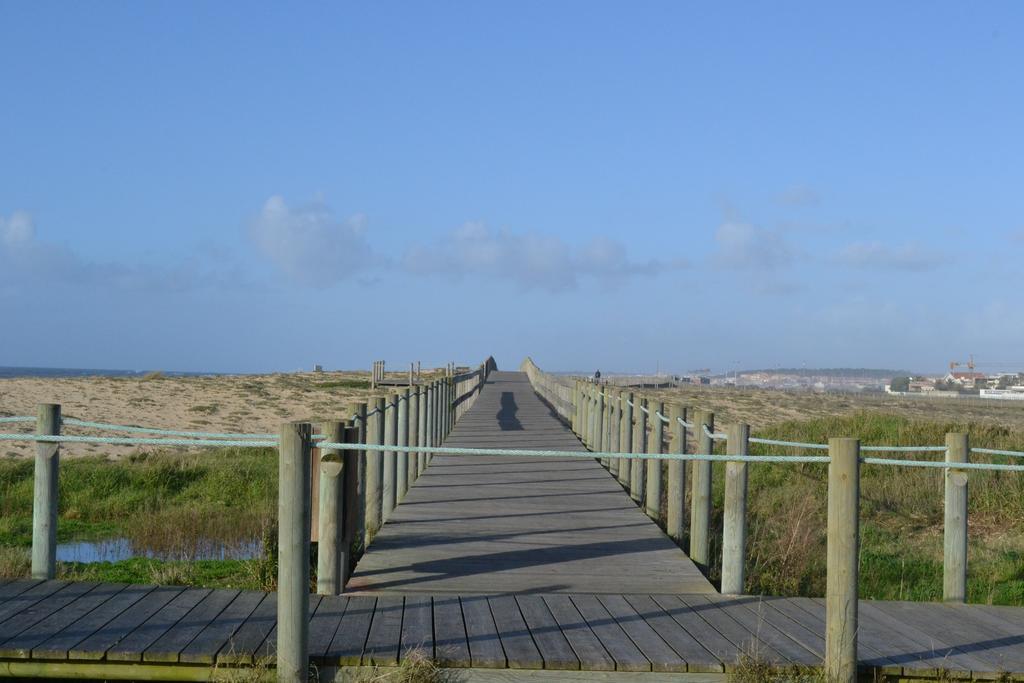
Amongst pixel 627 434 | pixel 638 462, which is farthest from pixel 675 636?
pixel 627 434

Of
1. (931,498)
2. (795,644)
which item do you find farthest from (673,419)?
(931,498)

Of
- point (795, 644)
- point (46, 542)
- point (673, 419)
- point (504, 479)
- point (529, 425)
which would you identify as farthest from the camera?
point (529, 425)

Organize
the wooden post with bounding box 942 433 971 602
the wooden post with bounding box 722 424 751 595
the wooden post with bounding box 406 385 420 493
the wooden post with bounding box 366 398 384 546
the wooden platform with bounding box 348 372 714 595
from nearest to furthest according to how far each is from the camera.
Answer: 1. the wooden post with bounding box 942 433 971 602
2. the wooden post with bounding box 722 424 751 595
3. the wooden platform with bounding box 348 372 714 595
4. the wooden post with bounding box 366 398 384 546
5. the wooden post with bounding box 406 385 420 493

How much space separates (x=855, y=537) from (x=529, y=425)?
55.4 feet

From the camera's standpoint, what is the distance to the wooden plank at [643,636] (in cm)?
553

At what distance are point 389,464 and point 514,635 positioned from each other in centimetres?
496

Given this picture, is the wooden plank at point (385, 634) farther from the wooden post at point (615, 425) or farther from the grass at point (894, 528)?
the wooden post at point (615, 425)

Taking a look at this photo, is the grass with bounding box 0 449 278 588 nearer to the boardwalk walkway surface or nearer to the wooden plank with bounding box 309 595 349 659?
the boardwalk walkway surface

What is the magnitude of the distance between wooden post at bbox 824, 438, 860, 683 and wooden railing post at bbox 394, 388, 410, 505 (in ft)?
20.3

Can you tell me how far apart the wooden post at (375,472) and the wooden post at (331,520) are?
2.15 m

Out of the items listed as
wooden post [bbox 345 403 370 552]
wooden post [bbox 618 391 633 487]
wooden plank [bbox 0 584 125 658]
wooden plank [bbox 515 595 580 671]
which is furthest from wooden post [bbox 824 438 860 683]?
wooden post [bbox 618 391 633 487]

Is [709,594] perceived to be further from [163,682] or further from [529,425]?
[529,425]

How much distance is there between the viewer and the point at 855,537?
5633 millimetres

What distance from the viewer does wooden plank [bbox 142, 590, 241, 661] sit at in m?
5.49
